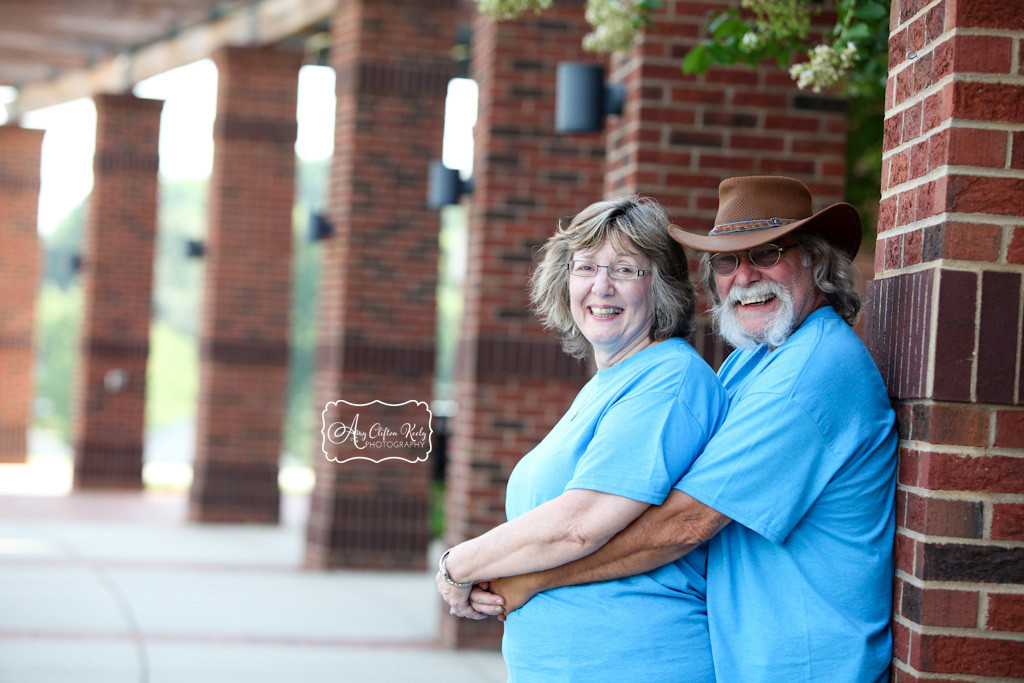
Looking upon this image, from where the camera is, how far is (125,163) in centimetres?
1720

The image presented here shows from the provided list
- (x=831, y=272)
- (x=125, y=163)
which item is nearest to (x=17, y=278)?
(x=125, y=163)

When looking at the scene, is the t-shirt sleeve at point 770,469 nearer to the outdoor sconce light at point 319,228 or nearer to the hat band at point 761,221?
the hat band at point 761,221

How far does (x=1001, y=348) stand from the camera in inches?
98.0

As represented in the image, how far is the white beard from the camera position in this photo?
2.66 metres

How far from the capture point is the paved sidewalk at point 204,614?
22.0ft

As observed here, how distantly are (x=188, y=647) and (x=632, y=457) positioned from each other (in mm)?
5342

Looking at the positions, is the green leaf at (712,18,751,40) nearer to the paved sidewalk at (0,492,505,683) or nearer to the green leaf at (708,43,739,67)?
the green leaf at (708,43,739,67)

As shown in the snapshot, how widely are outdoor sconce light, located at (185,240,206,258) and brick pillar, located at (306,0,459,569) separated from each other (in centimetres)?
452

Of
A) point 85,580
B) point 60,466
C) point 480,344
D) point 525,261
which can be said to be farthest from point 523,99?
point 60,466

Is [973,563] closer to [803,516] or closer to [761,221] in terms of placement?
[803,516]

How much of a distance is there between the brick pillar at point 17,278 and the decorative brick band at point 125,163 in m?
4.19

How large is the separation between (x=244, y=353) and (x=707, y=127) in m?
8.93

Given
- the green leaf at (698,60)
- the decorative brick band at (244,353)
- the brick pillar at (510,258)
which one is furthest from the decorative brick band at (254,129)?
the green leaf at (698,60)

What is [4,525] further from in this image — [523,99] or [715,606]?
[715,606]
